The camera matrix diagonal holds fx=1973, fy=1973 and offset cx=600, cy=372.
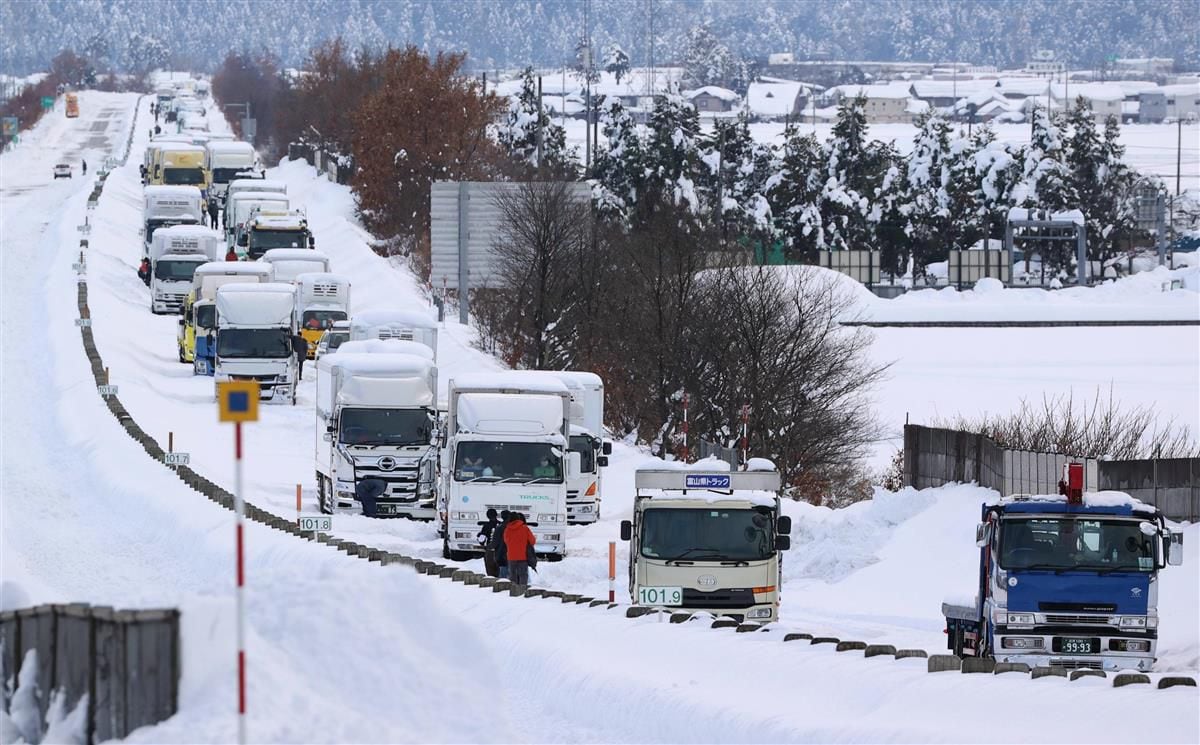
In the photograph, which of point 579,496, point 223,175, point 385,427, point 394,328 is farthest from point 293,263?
point 223,175

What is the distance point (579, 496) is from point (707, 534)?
9928 mm

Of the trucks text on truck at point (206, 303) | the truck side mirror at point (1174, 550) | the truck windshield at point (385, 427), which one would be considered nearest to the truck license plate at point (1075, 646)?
the truck side mirror at point (1174, 550)

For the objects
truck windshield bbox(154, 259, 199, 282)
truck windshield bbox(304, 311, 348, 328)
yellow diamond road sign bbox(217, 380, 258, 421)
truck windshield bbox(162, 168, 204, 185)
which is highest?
truck windshield bbox(162, 168, 204, 185)

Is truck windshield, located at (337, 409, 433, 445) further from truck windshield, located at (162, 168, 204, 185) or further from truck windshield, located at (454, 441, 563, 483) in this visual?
truck windshield, located at (162, 168, 204, 185)

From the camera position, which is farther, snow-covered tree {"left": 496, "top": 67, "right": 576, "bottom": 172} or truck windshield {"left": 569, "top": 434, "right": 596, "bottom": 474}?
snow-covered tree {"left": 496, "top": 67, "right": 576, "bottom": 172}

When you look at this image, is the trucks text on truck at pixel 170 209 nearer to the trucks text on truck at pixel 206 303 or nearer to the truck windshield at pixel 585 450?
the trucks text on truck at pixel 206 303

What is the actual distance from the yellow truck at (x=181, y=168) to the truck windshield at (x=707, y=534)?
74.5 meters

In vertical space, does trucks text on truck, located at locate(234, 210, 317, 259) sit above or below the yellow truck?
below

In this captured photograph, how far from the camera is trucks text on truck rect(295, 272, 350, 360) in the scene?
56.7 metres

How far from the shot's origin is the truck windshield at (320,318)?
2229 inches


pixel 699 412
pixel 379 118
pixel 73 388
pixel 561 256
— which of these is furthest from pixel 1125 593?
pixel 379 118

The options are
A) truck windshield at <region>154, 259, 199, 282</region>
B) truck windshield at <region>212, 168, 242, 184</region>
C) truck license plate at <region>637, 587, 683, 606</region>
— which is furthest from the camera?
truck windshield at <region>212, 168, 242, 184</region>

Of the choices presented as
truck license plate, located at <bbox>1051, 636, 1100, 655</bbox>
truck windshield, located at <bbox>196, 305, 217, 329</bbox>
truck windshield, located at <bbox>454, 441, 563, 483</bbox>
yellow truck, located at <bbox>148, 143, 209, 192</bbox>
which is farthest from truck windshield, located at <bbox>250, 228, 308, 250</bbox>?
truck license plate, located at <bbox>1051, 636, 1100, 655</bbox>

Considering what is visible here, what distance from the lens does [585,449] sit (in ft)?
113
